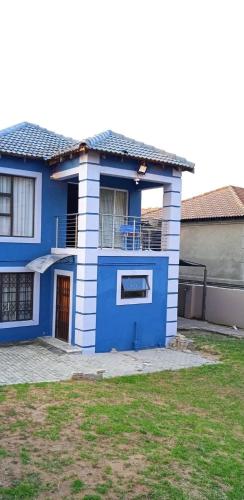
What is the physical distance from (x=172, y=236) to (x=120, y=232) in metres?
1.96

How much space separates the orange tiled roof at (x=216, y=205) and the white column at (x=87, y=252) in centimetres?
1054

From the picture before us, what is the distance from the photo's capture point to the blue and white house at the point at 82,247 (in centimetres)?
1510

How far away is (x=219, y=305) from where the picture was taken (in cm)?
2267

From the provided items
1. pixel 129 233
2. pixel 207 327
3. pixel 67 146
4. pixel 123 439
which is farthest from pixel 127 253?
pixel 123 439

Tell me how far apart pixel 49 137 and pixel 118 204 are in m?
3.63

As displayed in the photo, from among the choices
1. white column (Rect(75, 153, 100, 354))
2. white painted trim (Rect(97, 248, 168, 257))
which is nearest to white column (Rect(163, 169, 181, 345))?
white painted trim (Rect(97, 248, 168, 257))

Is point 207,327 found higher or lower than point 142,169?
lower

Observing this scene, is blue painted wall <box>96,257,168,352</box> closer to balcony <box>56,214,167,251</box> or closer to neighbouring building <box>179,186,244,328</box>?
balcony <box>56,214,167,251</box>

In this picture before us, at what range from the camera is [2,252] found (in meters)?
15.9

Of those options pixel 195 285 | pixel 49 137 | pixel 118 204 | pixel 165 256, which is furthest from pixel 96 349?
pixel 195 285

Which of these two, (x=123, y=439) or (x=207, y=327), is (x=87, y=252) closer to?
(x=123, y=439)

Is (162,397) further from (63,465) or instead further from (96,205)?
(96,205)

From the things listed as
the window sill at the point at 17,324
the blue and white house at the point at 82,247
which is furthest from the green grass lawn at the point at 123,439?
the window sill at the point at 17,324

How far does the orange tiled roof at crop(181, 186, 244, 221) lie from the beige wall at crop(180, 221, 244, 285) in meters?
0.50
